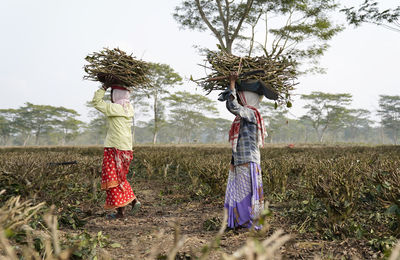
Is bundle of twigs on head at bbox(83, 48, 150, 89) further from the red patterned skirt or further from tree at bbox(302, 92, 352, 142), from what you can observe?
tree at bbox(302, 92, 352, 142)

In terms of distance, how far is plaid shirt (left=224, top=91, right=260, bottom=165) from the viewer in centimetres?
286

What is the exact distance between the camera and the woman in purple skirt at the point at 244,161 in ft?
9.41

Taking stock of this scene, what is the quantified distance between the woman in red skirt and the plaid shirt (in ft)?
5.34

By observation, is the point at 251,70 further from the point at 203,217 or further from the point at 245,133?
the point at 203,217

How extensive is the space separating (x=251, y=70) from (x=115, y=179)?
2.35m

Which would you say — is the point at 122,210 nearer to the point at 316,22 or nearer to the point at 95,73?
the point at 95,73

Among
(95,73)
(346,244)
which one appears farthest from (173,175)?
(346,244)

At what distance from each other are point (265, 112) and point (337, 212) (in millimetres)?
50563

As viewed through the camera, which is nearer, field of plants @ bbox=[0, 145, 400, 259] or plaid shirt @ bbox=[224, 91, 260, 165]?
field of plants @ bbox=[0, 145, 400, 259]

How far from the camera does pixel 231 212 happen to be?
296 cm

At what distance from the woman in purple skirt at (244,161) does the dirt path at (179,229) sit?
0.79ft

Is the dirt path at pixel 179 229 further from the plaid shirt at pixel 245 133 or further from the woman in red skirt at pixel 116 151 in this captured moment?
the plaid shirt at pixel 245 133

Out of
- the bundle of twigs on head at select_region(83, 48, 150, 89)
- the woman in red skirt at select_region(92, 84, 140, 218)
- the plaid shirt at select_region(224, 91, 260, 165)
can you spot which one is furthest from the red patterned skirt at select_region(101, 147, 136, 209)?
the plaid shirt at select_region(224, 91, 260, 165)

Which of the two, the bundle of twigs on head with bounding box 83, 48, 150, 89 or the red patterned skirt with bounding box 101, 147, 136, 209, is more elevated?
the bundle of twigs on head with bounding box 83, 48, 150, 89
